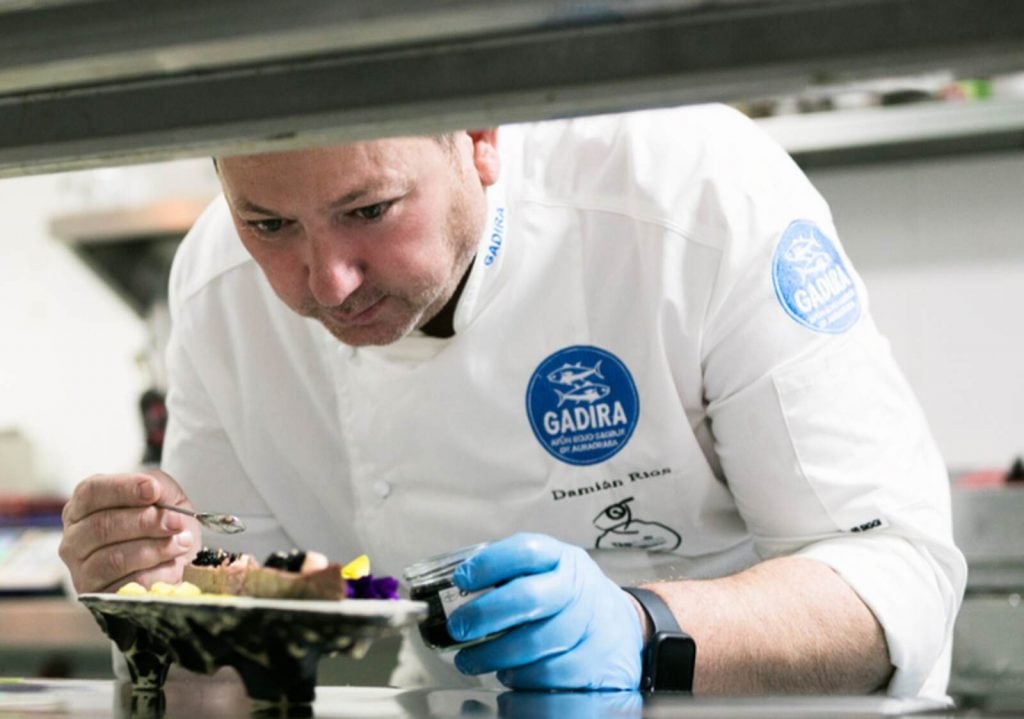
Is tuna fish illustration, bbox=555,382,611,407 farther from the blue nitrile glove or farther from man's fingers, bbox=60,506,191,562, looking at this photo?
man's fingers, bbox=60,506,191,562

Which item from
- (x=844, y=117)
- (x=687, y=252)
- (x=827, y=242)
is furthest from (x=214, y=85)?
(x=844, y=117)

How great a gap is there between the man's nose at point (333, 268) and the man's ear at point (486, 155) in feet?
0.82

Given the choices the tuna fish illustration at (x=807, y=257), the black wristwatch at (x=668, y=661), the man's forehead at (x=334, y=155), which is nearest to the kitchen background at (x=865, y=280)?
the tuna fish illustration at (x=807, y=257)

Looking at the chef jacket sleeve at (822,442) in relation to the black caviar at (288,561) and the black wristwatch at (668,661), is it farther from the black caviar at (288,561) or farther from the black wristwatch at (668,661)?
the black caviar at (288,561)

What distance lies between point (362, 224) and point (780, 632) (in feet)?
2.05

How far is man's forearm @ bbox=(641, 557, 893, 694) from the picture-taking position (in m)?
1.30

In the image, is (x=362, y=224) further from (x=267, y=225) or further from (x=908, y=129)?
(x=908, y=129)

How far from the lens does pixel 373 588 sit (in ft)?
3.11

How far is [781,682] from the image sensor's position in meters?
1.34

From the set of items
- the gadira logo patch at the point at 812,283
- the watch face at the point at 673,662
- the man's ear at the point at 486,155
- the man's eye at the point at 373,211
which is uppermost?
the man's ear at the point at 486,155

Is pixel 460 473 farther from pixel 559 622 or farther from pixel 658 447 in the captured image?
pixel 559 622

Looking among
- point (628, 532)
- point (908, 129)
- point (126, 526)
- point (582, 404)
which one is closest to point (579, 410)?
point (582, 404)

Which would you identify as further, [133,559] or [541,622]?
[133,559]

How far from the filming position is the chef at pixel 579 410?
1.32 meters
